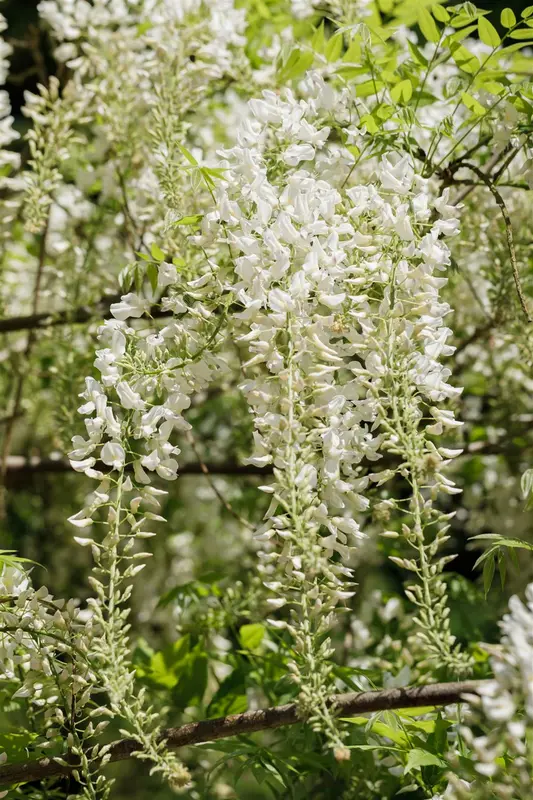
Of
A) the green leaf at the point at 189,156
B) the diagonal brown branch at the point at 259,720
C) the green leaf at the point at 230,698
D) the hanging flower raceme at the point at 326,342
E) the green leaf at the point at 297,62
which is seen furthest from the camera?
the green leaf at the point at 297,62

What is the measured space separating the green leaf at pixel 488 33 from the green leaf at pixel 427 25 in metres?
0.09

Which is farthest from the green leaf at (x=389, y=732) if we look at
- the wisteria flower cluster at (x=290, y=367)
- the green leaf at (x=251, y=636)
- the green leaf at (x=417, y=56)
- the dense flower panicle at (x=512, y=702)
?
the green leaf at (x=417, y=56)

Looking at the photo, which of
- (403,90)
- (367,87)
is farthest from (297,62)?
(403,90)

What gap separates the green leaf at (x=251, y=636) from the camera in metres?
1.63

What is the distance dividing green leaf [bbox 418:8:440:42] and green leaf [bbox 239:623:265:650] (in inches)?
42.6

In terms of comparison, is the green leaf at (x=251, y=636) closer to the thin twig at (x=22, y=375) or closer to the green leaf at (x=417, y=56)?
the thin twig at (x=22, y=375)

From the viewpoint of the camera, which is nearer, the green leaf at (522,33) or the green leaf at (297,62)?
the green leaf at (522,33)

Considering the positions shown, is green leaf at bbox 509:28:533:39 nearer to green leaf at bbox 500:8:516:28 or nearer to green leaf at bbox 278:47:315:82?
green leaf at bbox 500:8:516:28

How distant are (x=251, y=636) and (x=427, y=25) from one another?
1121mm

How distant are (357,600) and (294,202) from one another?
1.76 meters

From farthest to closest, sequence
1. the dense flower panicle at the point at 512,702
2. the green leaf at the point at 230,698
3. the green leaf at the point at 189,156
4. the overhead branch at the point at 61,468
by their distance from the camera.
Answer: the overhead branch at the point at 61,468
the green leaf at the point at 230,698
the green leaf at the point at 189,156
the dense flower panicle at the point at 512,702

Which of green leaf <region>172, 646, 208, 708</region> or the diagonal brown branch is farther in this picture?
green leaf <region>172, 646, 208, 708</region>

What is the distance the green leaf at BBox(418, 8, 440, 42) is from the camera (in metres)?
1.34

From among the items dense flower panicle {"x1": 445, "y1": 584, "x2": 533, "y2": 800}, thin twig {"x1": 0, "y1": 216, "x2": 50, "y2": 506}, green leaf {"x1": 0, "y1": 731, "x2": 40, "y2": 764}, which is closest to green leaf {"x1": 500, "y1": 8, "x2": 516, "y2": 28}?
dense flower panicle {"x1": 445, "y1": 584, "x2": 533, "y2": 800}
